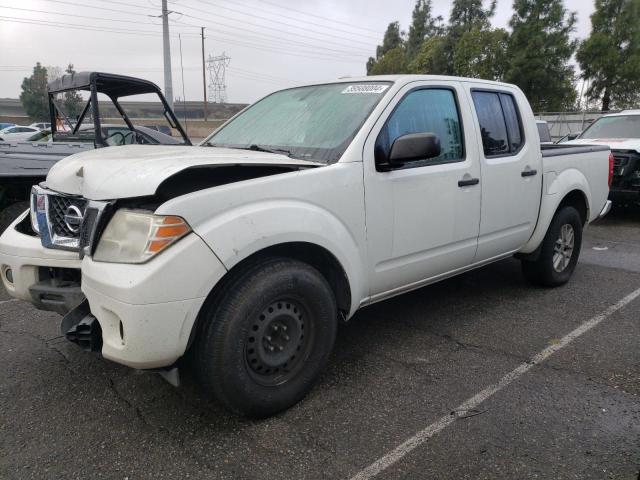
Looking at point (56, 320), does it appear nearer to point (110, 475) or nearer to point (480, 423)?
point (110, 475)

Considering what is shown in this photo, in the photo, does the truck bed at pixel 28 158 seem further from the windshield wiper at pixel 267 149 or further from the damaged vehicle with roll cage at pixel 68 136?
the windshield wiper at pixel 267 149

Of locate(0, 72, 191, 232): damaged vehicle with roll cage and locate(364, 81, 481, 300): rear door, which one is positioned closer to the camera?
locate(364, 81, 481, 300): rear door

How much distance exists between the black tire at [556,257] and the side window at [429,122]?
158 cm

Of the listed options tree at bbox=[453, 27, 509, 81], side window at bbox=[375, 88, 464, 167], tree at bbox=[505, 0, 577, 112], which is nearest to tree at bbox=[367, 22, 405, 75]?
tree at bbox=[453, 27, 509, 81]

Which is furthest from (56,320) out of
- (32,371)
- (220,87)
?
(220,87)

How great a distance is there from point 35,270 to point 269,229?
4.44ft

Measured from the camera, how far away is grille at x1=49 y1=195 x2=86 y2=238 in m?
2.70

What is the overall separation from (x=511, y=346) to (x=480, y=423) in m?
1.10

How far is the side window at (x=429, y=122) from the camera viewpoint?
323cm

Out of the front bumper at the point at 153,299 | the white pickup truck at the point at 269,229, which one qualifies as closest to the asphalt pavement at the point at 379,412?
the white pickup truck at the point at 269,229

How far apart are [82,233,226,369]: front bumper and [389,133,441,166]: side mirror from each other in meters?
1.26

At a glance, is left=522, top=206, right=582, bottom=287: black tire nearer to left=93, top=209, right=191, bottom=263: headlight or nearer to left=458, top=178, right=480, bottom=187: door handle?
left=458, top=178, right=480, bottom=187: door handle

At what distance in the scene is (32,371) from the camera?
128 inches

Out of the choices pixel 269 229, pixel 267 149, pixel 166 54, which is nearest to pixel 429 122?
pixel 267 149
